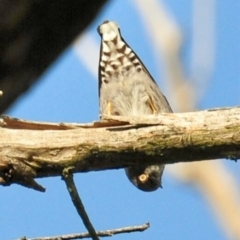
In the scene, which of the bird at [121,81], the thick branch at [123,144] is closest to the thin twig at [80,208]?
the thick branch at [123,144]

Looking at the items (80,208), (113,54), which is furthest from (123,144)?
(113,54)

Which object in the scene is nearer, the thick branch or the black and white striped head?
the thick branch

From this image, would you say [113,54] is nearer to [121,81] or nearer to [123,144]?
[121,81]

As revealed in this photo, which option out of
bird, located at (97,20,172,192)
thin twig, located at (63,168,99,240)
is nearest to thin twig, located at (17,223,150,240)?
thin twig, located at (63,168,99,240)

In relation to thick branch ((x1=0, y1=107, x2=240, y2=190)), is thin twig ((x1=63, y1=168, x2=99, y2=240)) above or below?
below

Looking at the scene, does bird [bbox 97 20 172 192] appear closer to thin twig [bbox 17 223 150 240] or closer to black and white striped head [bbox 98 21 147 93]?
black and white striped head [bbox 98 21 147 93]

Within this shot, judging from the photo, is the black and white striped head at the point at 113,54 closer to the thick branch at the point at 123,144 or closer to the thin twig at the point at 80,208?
the thick branch at the point at 123,144

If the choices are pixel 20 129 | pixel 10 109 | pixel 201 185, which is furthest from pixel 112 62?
pixel 20 129
